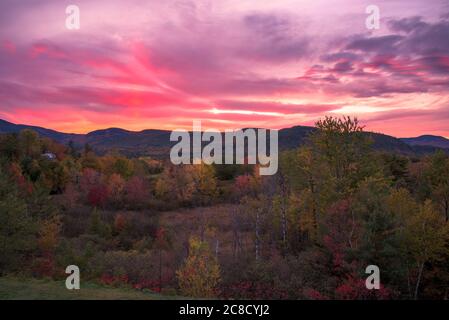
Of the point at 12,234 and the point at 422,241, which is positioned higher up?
the point at 422,241

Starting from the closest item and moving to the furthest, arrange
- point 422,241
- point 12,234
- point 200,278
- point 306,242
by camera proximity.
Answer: point 422,241 → point 200,278 → point 12,234 → point 306,242

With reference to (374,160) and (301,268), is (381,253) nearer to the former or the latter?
(301,268)

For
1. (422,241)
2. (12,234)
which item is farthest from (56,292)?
(422,241)

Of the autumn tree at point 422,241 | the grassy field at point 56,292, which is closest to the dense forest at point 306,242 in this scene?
the autumn tree at point 422,241

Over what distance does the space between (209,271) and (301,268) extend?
7267mm

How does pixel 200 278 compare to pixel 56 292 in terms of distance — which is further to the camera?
pixel 200 278

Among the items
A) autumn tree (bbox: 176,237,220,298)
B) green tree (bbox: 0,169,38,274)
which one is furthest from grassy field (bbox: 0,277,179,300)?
green tree (bbox: 0,169,38,274)

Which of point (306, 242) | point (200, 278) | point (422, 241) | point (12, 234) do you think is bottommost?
point (306, 242)

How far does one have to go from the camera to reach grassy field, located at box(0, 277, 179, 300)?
15805 mm

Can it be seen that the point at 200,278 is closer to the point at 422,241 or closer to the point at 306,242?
the point at 422,241

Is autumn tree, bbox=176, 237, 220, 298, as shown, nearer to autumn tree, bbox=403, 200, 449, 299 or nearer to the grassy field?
the grassy field

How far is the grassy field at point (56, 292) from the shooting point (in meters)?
15.8

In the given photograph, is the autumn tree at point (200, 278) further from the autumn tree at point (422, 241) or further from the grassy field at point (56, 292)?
the autumn tree at point (422, 241)

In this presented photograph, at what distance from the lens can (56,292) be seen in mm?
16484
